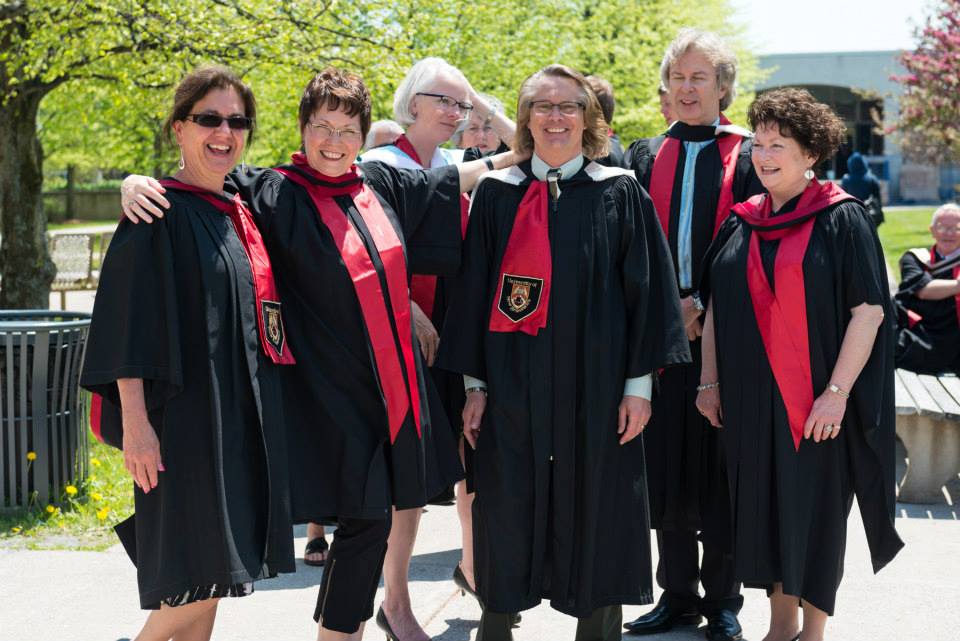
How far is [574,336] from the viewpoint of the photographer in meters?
3.85

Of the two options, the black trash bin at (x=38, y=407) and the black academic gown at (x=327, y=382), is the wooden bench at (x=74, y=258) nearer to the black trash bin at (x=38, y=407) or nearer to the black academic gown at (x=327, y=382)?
the black trash bin at (x=38, y=407)

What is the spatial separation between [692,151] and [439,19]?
1251cm

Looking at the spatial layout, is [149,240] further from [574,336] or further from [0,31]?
[0,31]

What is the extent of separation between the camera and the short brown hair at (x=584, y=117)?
3938 mm

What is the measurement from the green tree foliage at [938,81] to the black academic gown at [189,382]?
22.4 meters

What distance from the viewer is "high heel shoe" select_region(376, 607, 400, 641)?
432 centimetres

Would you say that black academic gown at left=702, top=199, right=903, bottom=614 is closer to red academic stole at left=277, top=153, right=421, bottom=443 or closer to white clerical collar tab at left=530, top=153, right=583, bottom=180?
white clerical collar tab at left=530, top=153, right=583, bottom=180

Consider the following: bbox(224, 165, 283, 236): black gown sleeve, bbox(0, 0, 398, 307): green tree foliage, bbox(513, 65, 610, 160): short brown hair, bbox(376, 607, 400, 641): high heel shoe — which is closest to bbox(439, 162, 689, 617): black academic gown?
bbox(513, 65, 610, 160): short brown hair

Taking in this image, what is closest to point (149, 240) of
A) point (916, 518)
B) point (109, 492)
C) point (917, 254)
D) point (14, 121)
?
point (109, 492)

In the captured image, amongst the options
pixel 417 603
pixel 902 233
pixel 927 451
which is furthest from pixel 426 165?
pixel 902 233

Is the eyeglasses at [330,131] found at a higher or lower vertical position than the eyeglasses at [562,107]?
lower

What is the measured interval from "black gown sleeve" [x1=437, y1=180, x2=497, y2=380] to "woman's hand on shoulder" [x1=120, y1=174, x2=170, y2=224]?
1.10m

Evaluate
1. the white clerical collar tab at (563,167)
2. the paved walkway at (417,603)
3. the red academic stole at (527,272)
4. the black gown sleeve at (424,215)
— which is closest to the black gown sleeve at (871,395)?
the paved walkway at (417,603)

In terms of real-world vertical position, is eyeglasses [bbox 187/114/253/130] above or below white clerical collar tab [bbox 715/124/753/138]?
below
